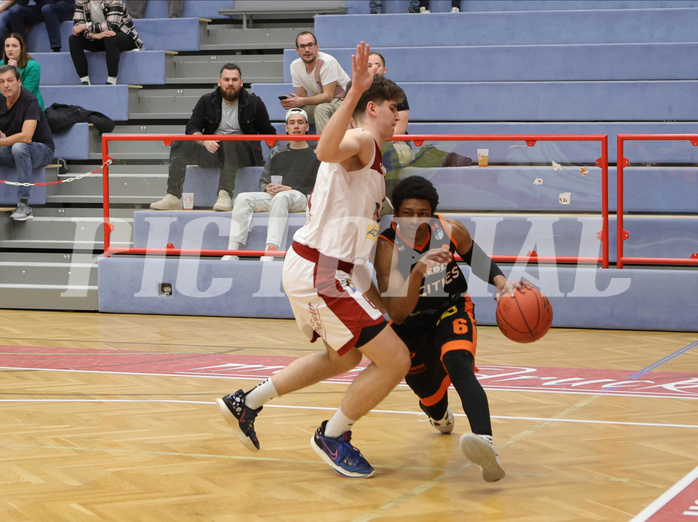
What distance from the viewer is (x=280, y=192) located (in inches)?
315

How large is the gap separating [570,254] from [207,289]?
10.2 feet

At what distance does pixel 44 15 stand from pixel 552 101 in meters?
→ 6.60

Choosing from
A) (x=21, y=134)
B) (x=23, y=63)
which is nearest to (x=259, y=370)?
(x=21, y=134)

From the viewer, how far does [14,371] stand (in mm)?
6055

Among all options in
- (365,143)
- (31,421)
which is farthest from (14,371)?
(365,143)

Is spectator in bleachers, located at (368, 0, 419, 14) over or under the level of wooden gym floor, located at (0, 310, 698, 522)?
over

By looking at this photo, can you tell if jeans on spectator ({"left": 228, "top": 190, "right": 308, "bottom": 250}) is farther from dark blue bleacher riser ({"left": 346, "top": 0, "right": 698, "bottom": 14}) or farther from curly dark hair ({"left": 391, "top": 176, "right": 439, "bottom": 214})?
dark blue bleacher riser ({"left": 346, "top": 0, "right": 698, "bottom": 14})

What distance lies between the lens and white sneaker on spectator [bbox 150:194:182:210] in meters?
8.23

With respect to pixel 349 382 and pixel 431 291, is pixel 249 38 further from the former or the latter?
pixel 431 291

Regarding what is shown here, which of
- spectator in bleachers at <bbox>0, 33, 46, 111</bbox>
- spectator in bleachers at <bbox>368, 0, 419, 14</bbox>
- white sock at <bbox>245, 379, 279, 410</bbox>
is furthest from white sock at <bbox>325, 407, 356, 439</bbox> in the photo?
spectator in bleachers at <bbox>368, 0, 419, 14</bbox>

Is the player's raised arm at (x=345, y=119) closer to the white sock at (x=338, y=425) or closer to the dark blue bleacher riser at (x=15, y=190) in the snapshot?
the white sock at (x=338, y=425)

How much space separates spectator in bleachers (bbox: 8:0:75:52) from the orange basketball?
9.74 metres

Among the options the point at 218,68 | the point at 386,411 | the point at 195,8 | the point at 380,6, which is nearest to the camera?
the point at 386,411

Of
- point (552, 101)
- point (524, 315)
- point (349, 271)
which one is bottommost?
point (524, 315)
